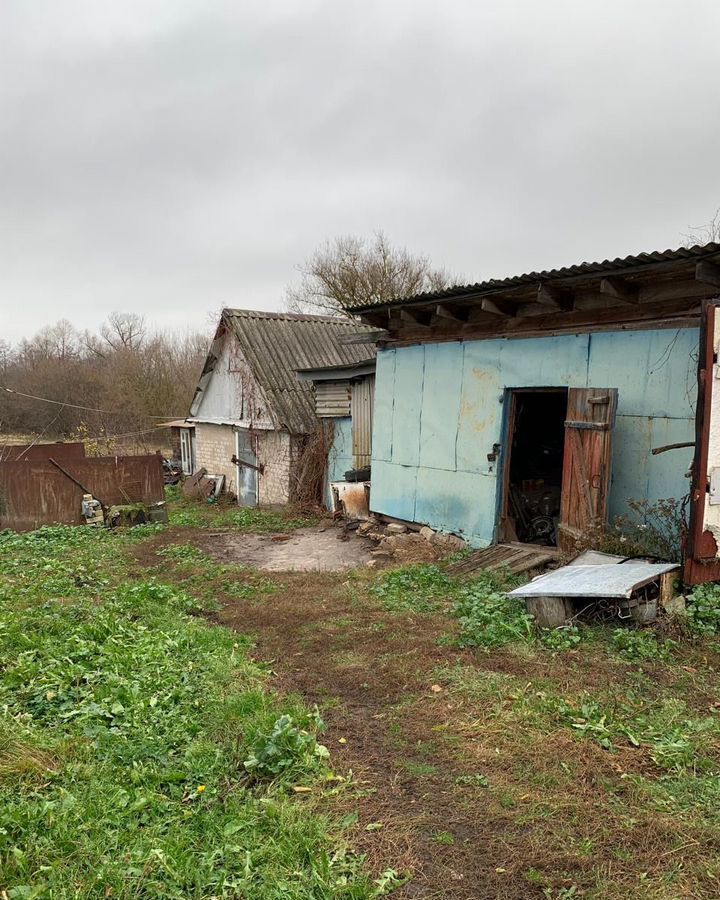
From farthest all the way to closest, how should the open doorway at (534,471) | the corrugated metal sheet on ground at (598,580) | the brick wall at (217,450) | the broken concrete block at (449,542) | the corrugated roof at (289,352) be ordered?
the brick wall at (217,450) < the corrugated roof at (289,352) < the open doorway at (534,471) < the broken concrete block at (449,542) < the corrugated metal sheet on ground at (598,580)

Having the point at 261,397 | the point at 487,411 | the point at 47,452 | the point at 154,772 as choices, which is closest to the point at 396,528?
the point at 487,411

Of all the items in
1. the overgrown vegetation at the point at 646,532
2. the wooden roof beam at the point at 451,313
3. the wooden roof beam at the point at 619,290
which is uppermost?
the wooden roof beam at the point at 451,313

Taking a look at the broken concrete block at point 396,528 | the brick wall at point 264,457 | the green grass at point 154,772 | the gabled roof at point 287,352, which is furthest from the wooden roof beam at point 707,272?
the brick wall at point 264,457

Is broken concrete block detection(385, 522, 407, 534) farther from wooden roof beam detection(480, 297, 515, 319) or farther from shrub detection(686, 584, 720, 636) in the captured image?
shrub detection(686, 584, 720, 636)

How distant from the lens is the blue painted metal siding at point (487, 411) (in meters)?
6.86

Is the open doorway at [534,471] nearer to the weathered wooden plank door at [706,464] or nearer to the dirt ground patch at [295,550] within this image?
the dirt ground patch at [295,550]

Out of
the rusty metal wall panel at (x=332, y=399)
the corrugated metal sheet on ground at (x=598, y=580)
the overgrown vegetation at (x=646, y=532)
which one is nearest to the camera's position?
the corrugated metal sheet on ground at (x=598, y=580)

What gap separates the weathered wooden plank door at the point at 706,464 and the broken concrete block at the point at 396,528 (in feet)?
17.4

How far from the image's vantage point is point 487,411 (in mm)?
9016

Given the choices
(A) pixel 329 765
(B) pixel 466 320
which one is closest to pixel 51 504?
(B) pixel 466 320

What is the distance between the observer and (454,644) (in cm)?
552

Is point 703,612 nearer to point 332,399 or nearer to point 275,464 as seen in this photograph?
Answer: point 332,399

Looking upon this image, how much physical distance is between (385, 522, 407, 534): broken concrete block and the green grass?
509 centimetres

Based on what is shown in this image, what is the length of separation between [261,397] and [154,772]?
13.3 meters
